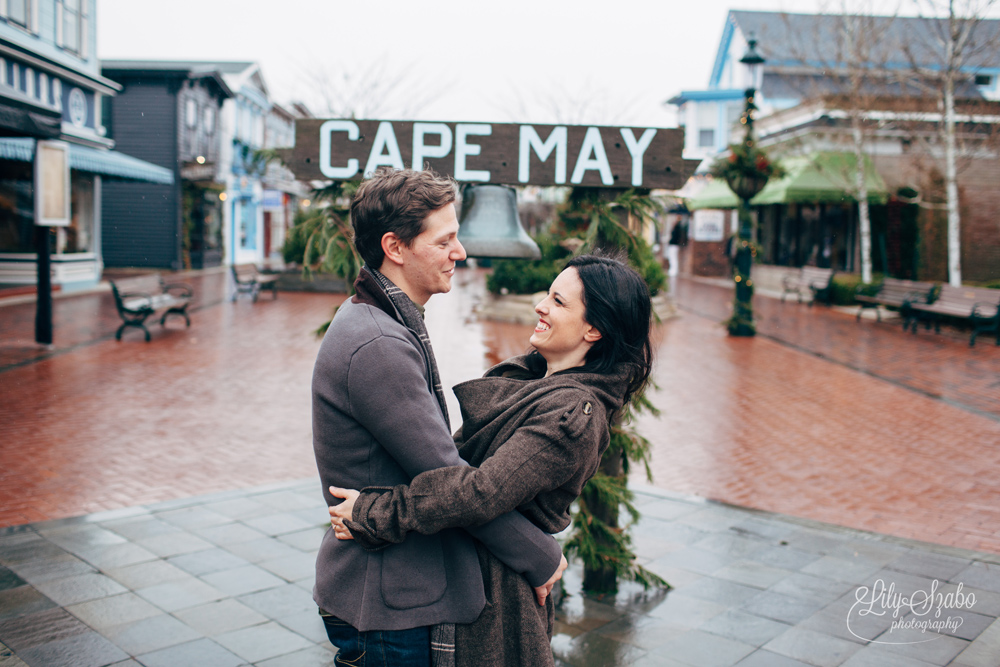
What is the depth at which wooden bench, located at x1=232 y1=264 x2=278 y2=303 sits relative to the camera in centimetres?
1955

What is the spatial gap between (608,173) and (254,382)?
23.9 feet

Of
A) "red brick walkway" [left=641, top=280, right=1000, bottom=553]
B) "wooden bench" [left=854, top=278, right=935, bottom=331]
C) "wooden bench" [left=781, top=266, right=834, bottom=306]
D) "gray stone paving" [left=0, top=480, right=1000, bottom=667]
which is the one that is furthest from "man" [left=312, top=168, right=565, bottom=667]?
"wooden bench" [left=781, top=266, right=834, bottom=306]

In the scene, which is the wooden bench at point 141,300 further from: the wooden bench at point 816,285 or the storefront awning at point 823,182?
the wooden bench at point 816,285

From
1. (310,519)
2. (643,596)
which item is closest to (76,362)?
(310,519)

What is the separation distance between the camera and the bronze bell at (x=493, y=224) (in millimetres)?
3422

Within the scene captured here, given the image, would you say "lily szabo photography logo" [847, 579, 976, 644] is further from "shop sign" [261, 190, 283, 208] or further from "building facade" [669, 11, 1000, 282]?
"shop sign" [261, 190, 283, 208]

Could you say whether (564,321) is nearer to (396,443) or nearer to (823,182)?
(396,443)

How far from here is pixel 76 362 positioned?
10453 millimetres

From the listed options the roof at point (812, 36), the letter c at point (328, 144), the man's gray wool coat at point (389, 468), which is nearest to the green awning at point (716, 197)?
the roof at point (812, 36)

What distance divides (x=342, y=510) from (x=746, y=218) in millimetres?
14011

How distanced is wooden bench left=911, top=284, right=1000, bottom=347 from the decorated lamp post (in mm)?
3421

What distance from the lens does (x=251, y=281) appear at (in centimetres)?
1958

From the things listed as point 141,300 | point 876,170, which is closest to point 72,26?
point 141,300

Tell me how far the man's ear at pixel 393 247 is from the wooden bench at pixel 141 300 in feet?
37.6
